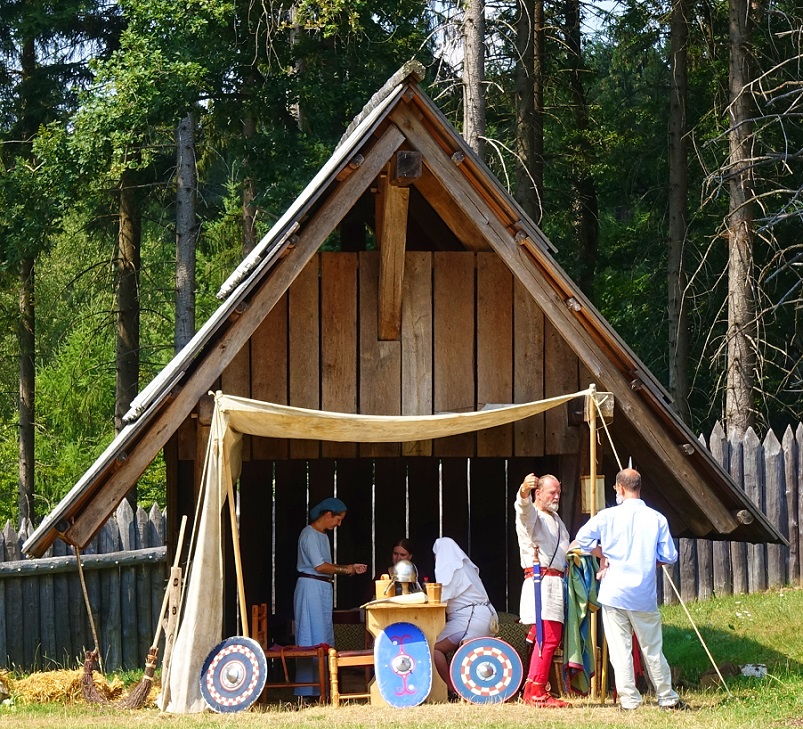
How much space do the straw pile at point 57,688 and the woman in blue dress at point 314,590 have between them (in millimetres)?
1553

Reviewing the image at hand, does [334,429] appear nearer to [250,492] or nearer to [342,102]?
[250,492]

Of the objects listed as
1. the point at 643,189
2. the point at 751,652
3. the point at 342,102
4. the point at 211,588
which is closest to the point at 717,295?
the point at 643,189

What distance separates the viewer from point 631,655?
873 centimetres

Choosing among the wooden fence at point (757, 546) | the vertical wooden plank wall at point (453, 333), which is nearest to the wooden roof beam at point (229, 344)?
the vertical wooden plank wall at point (453, 333)

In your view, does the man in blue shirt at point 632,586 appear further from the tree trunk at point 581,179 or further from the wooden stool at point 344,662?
the tree trunk at point 581,179

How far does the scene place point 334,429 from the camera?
9320 millimetres

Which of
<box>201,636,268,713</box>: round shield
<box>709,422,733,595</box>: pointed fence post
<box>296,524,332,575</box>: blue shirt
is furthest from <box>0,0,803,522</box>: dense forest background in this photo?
<box>201,636,268,713</box>: round shield

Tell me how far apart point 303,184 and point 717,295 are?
7920mm

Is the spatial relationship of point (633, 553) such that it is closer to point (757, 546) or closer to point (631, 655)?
point (631, 655)

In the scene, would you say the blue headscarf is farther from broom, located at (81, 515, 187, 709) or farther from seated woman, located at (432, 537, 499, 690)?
broom, located at (81, 515, 187, 709)

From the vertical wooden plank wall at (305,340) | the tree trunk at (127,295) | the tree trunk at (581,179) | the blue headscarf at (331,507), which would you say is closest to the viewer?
the vertical wooden plank wall at (305,340)

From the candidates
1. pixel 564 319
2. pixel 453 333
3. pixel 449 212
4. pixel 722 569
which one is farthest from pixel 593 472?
pixel 722 569

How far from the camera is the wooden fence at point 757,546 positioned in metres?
14.5

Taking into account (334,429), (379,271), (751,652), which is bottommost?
(751,652)
